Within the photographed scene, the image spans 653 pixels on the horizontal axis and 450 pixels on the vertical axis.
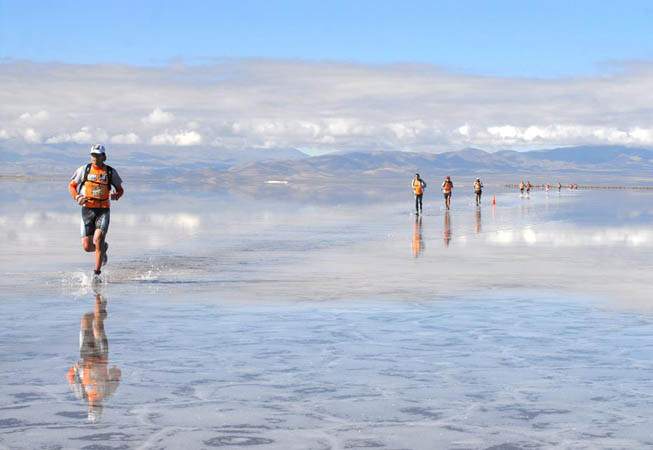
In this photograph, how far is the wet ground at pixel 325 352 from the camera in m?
6.38

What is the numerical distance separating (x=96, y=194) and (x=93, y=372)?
23.0ft

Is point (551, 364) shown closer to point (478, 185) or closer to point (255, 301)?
point (255, 301)

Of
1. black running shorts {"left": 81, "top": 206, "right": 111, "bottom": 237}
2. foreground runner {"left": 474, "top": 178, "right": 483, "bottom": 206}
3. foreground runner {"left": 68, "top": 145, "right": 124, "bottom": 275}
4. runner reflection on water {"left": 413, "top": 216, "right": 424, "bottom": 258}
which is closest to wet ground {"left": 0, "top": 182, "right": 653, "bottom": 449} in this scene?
foreground runner {"left": 68, "top": 145, "right": 124, "bottom": 275}

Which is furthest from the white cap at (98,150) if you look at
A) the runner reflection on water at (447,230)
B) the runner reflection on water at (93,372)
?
the runner reflection on water at (447,230)

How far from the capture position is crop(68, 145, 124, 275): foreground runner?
14586 millimetres

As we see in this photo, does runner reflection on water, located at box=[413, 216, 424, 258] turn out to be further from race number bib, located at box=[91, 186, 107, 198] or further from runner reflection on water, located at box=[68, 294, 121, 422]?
runner reflection on water, located at box=[68, 294, 121, 422]

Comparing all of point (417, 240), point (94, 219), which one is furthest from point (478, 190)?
point (94, 219)

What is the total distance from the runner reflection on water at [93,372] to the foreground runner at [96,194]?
4.41 meters

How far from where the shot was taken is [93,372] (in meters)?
7.94

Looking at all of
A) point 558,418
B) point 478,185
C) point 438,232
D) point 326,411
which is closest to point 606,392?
point 558,418

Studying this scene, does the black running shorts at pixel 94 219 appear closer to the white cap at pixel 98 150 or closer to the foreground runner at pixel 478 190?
the white cap at pixel 98 150

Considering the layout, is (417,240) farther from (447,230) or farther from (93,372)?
(93,372)

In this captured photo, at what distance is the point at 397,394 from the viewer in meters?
7.33

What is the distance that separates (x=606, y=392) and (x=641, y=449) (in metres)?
1.58
